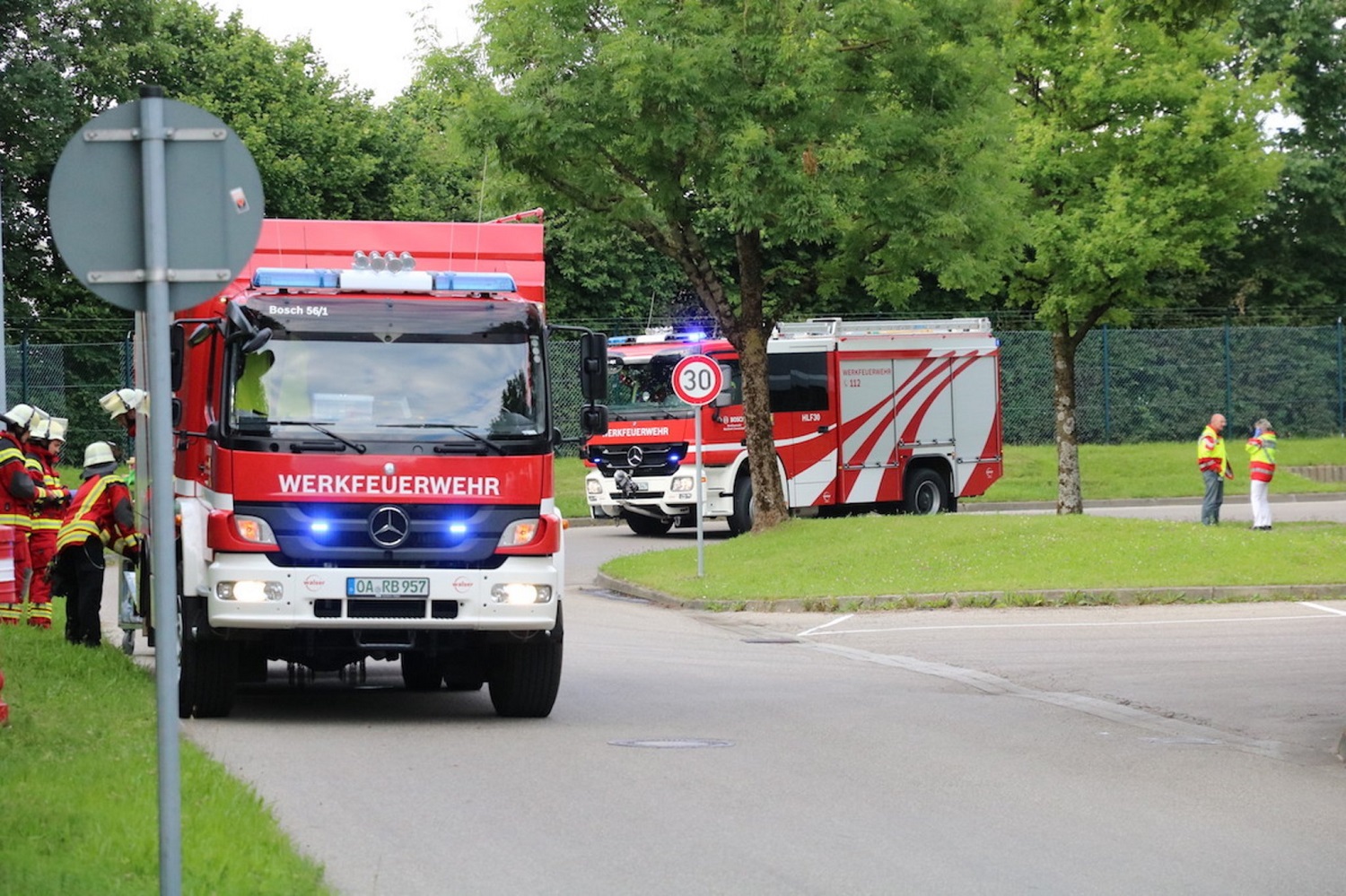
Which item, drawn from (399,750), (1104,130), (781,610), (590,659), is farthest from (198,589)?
(1104,130)

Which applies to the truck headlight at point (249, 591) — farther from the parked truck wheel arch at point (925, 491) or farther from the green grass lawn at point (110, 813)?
the parked truck wheel arch at point (925, 491)

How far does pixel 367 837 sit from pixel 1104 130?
23.1m

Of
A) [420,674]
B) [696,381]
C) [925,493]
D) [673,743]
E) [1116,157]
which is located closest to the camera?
[673,743]

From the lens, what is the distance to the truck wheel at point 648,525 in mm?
32062

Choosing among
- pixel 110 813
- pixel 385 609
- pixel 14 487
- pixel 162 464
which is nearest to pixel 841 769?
pixel 385 609

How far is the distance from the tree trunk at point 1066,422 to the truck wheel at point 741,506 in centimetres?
470

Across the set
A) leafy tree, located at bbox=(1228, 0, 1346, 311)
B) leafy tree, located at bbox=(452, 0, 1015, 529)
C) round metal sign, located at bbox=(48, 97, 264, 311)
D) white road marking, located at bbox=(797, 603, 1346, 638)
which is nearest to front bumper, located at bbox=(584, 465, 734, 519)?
leafy tree, located at bbox=(452, 0, 1015, 529)

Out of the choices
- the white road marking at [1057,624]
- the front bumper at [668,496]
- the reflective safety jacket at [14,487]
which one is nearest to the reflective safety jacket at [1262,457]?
the front bumper at [668,496]

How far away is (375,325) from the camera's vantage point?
1185cm

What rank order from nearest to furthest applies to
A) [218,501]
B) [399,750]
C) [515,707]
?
[399,750] < [218,501] < [515,707]

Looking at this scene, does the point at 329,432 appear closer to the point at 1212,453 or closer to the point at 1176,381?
the point at 1212,453

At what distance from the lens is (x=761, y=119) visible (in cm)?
2353

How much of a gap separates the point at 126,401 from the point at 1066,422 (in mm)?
17831

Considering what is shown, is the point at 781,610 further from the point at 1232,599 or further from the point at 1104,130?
the point at 1104,130
